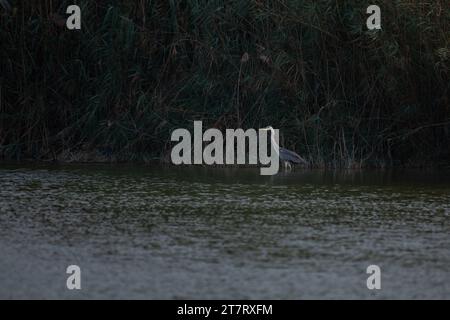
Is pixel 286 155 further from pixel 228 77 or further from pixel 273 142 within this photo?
pixel 228 77

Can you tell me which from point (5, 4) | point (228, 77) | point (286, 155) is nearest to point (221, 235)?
point (286, 155)

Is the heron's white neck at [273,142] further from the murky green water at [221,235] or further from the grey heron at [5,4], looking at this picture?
the grey heron at [5,4]

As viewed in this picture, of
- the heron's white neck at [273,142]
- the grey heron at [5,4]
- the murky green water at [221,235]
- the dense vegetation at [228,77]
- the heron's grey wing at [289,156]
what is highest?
the grey heron at [5,4]

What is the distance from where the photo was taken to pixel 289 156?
500 inches

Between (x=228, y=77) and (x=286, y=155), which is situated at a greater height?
(x=228, y=77)

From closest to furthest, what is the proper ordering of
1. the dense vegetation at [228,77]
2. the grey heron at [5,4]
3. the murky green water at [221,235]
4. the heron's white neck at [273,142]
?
the murky green water at [221,235]
the heron's white neck at [273,142]
the dense vegetation at [228,77]
the grey heron at [5,4]

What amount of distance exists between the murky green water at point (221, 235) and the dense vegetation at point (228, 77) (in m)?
1.62

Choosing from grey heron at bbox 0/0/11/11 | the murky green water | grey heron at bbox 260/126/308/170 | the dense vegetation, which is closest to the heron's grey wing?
grey heron at bbox 260/126/308/170

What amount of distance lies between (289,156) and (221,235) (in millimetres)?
5214

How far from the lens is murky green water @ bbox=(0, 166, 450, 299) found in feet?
19.4

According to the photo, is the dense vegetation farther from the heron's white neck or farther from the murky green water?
the murky green water

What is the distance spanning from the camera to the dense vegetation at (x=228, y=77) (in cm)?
1326

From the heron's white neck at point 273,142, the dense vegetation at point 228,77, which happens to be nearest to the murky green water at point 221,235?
the heron's white neck at point 273,142
